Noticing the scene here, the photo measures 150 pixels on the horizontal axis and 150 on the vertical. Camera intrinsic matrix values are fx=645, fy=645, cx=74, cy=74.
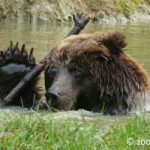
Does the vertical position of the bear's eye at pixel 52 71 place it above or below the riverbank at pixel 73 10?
above

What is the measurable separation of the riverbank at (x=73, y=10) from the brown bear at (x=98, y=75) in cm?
2468

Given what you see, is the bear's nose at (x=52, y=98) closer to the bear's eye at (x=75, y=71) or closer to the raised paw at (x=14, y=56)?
the bear's eye at (x=75, y=71)

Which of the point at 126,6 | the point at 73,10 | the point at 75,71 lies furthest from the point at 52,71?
the point at 126,6

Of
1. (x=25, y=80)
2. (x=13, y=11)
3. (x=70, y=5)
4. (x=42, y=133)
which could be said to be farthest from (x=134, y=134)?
(x=70, y=5)

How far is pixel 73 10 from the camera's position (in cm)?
3553

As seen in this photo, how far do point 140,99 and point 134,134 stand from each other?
4.65ft

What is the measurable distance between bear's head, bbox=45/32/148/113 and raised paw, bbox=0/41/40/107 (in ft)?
2.09

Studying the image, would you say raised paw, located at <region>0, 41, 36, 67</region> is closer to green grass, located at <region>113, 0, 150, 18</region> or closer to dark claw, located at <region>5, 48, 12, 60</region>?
dark claw, located at <region>5, 48, 12, 60</region>

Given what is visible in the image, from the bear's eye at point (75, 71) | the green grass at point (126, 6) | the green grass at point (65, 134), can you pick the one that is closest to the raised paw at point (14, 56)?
the bear's eye at point (75, 71)

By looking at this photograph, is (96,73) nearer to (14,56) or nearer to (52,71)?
(52,71)

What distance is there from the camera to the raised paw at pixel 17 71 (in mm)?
7477

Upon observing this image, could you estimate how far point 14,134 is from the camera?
17.1 ft

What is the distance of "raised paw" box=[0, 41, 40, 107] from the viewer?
748cm

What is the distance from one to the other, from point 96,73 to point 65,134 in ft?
5.19
